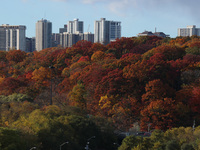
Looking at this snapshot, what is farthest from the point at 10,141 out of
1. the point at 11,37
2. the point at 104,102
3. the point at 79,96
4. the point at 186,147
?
the point at 11,37

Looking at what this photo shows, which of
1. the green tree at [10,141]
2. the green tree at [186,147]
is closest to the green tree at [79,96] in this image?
the green tree at [186,147]

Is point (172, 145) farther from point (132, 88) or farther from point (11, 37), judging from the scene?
point (11, 37)

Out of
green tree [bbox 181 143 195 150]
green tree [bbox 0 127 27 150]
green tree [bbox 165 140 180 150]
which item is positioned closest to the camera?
green tree [bbox 0 127 27 150]

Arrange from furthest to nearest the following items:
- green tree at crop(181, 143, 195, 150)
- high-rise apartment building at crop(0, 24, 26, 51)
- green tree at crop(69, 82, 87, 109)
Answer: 1. high-rise apartment building at crop(0, 24, 26, 51)
2. green tree at crop(69, 82, 87, 109)
3. green tree at crop(181, 143, 195, 150)

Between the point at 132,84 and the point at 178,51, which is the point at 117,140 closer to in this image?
the point at 132,84

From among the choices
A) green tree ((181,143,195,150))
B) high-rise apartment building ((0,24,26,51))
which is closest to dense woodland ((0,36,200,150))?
green tree ((181,143,195,150))

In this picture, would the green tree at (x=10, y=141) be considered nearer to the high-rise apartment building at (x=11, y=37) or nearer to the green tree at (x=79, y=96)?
the green tree at (x=79, y=96)

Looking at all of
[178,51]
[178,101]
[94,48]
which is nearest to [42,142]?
[178,101]

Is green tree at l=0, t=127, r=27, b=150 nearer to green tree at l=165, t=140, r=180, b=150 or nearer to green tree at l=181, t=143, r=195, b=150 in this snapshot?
green tree at l=165, t=140, r=180, b=150
